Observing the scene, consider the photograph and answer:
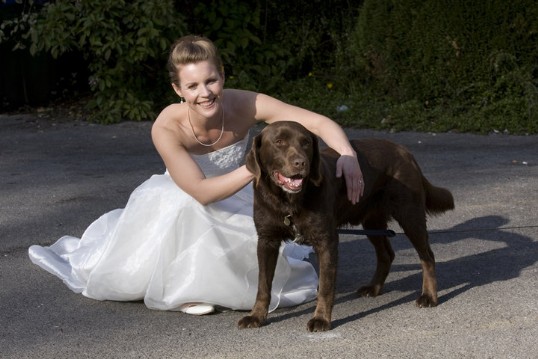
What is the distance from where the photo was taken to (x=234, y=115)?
18.9 ft

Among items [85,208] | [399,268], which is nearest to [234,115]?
[399,268]

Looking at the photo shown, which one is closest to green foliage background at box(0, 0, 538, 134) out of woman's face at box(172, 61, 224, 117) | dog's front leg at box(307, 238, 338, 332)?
woman's face at box(172, 61, 224, 117)

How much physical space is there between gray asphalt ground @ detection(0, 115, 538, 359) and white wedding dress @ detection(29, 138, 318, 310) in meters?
0.10

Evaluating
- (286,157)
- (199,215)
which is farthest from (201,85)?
(286,157)

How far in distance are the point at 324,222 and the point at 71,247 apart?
2.23m

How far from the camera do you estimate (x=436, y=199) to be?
570 cm

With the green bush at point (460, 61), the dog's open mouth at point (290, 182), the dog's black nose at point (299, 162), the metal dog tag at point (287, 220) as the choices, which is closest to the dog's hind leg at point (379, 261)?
the metal dog tag at point (287, 220)

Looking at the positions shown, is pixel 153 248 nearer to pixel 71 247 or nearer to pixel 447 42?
pixel 71 247

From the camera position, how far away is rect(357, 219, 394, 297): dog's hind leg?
5.57 metres

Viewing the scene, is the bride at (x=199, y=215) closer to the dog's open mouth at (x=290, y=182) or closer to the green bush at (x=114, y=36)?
the dog's open mouth at (x=290, y=182)

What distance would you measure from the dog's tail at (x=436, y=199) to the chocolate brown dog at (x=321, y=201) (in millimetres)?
43

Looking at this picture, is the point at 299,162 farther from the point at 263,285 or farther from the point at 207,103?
the point at 207,103

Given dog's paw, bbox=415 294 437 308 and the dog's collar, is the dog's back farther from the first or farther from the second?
dog's paw, bbox=415 294 437 308

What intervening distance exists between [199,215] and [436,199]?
1.36m
